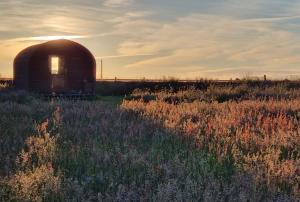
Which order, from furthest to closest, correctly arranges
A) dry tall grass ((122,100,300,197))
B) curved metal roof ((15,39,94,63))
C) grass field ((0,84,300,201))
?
1. curved metal roof ((15,39,94,63))
2. dry tall grass ((122,100,300,197))
3. grass field ((0,84,300,201))

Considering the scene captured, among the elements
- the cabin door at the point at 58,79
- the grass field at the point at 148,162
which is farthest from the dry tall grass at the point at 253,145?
the cabin door at the point at 58,79

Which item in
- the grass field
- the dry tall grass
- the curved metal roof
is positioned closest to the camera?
the grass field

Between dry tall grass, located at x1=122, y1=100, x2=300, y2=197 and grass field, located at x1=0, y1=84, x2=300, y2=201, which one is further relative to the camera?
dry tall grass, located at x1=122, y1=100, x2=300, y2=197

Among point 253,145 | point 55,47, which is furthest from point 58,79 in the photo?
point 253,145

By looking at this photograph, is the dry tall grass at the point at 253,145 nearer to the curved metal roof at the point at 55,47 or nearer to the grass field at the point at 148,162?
the grass field at the point at 148,162

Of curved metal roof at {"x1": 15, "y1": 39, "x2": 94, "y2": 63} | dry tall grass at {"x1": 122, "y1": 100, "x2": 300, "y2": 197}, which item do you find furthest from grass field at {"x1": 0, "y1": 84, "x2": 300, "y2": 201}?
curved metal roof at {"x1": 15, "y1": 39, "x2": 94, "y2": 63}

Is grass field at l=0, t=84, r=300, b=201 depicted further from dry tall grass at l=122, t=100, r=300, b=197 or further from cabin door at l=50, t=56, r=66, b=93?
cabin door at l=50, t=56, r=66, b=93

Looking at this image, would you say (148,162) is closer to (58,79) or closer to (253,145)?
(253,145)

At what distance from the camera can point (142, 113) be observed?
13.0m

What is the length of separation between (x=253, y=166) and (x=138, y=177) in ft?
5.26

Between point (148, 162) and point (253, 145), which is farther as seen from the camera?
point (253, 145)

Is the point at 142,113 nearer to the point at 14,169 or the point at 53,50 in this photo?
the point at 14,169

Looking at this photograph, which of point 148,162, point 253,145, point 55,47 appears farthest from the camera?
point 55,47

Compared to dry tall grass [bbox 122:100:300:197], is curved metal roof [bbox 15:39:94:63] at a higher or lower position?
higher
